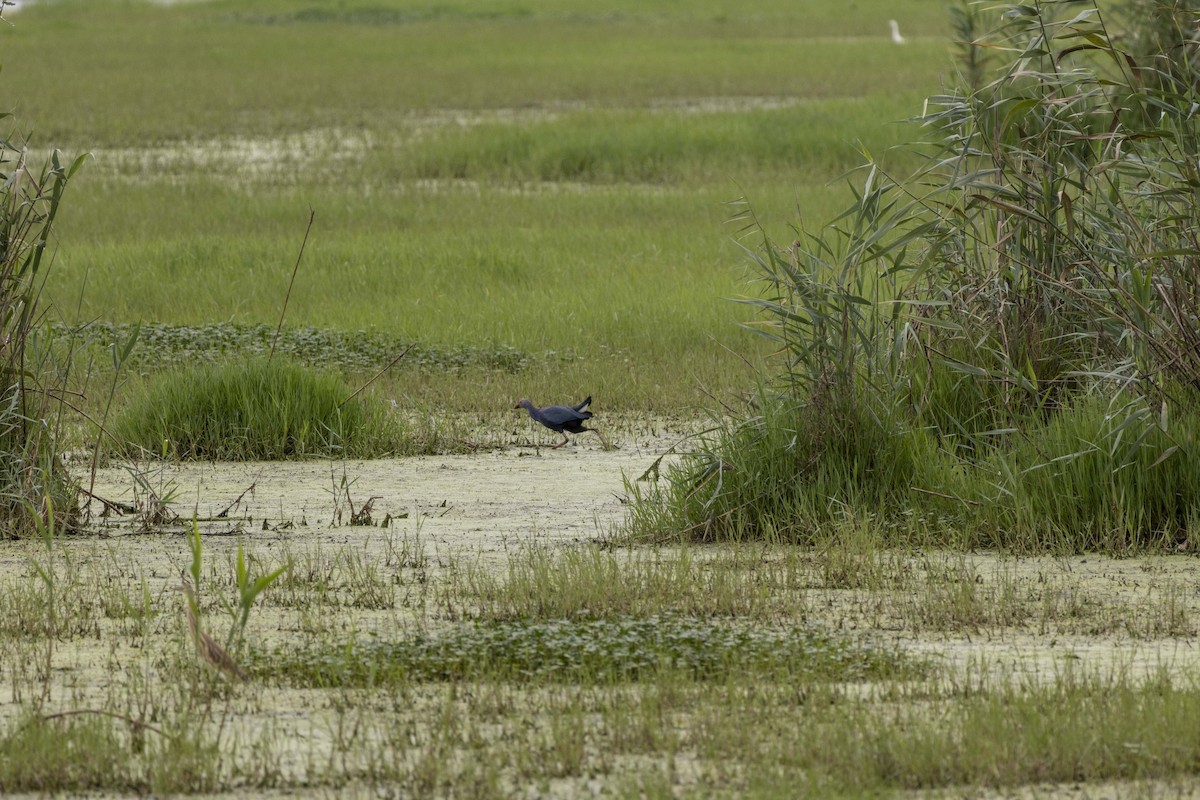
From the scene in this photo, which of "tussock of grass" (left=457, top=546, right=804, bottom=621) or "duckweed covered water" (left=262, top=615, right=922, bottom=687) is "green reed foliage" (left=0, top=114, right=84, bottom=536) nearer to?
"tussock of grass" (left=457, top=546, right=804, bottom=621)

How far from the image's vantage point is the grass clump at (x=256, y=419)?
7422 mm

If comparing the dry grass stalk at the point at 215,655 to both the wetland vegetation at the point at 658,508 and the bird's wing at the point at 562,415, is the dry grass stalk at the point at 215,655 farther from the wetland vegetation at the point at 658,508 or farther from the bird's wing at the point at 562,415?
the bird's wing at the point at 562,415

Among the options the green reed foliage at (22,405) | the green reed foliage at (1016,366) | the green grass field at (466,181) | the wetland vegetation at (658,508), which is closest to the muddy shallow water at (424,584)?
the wetland vegetation at (658,508)

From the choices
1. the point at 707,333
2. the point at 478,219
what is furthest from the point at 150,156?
the point at 707,333

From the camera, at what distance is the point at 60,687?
4.30 m

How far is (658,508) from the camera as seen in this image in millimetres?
5984

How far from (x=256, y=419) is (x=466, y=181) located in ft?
31.8

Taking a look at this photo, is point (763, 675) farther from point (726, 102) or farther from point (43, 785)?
point (726, 102)

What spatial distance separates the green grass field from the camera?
32.9 ft

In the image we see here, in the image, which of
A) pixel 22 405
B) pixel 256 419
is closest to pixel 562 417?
pixel 256 419

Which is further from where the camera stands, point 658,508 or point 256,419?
point 256,419

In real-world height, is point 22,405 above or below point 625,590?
above

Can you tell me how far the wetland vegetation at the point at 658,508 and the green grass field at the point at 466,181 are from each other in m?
0.10

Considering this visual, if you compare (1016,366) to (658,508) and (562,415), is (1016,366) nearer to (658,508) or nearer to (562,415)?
(658,508)
